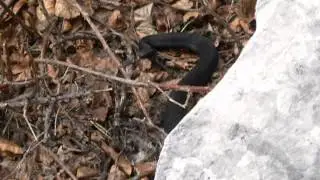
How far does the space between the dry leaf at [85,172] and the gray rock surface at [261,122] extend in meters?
1.18

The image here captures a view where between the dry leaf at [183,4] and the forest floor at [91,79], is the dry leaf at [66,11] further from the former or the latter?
the dry leaf at [183,4]

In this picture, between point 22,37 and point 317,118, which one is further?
point 22,37

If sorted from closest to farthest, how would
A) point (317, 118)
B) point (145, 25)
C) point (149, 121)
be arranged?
point (317, 118) → point (149, 121) → point (145, 25)

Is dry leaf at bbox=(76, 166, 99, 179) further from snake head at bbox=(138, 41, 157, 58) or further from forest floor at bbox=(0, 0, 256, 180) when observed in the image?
snake head at bbox=(138, 41, 157, 58)

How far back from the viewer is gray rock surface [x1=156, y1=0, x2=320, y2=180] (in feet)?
5.11

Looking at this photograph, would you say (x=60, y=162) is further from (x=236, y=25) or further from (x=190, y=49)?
(x=236, y=25)

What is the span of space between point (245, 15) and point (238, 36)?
15 centimetres

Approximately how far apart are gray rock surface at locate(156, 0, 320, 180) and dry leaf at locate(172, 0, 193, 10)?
169cm

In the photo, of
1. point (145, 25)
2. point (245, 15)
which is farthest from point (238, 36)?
point (145, 25)

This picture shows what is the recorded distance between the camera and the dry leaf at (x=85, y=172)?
2.77m

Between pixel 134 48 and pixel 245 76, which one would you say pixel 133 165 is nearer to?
pixel 134 48

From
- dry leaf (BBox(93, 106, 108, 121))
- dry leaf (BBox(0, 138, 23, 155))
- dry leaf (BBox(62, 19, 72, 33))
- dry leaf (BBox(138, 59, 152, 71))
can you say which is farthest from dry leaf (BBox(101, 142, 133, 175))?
dry leaf (BBox(62, 19, 72, 33))

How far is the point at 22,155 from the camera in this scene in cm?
283

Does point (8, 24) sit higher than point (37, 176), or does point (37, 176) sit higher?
point (8, 24)
